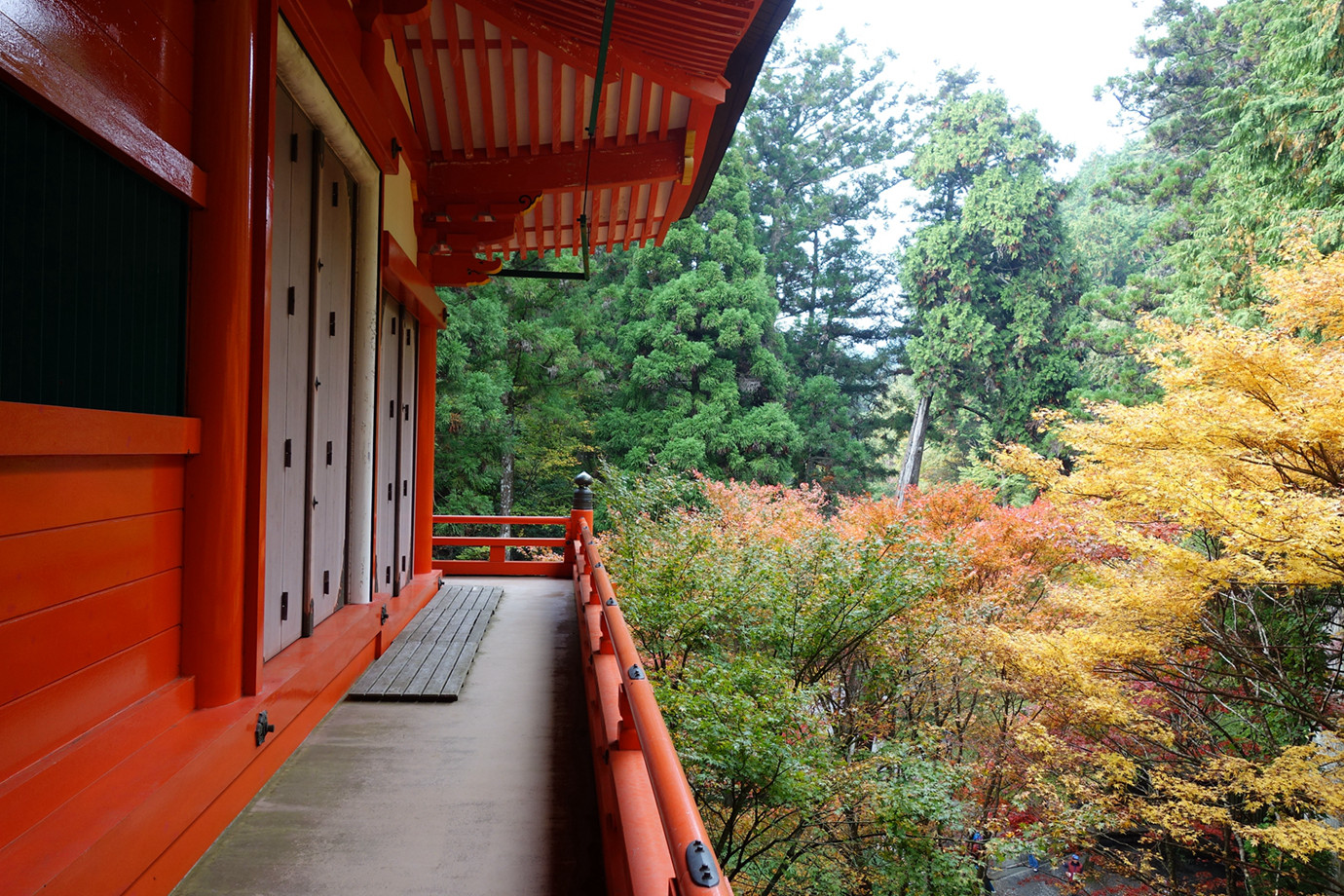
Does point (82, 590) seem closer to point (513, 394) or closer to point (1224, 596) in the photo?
point (1224, 596)

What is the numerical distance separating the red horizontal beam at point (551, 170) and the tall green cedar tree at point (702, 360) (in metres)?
11.0

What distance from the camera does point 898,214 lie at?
23.8 m

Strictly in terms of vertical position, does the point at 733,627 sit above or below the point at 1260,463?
below

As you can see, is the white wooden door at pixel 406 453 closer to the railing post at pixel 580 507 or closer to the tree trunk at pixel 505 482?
the railing post at pixel 580 507

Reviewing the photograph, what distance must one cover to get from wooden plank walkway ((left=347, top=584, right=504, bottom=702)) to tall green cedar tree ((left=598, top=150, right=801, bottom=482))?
1076cm

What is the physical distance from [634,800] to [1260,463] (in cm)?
740

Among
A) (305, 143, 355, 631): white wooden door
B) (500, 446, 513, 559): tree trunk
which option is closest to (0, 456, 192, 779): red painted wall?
(305, 143, 355, 631): white wooden door

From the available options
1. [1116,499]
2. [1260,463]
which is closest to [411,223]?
[1260,463]

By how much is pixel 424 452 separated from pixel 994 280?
56.1ft

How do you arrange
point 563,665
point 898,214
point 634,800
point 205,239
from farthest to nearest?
point 898,214 < point 563,665 < point 205,239 < point 634,800

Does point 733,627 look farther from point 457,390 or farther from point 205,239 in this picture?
point 457,390

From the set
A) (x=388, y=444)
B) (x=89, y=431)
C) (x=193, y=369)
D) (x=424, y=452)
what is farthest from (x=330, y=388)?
(x=424, y=452)

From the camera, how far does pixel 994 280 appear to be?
19.2 m

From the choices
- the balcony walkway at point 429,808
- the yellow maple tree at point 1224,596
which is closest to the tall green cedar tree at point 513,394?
the yellow maple tree at point 1224,596
